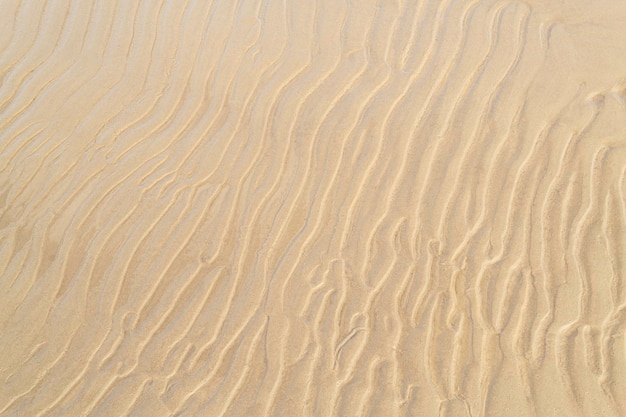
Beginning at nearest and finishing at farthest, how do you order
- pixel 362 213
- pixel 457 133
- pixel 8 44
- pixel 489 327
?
pixel 489 327
pixel 362 213
pixel 457 133
pixel 8 44

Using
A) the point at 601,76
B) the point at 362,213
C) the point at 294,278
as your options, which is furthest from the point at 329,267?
the point at 601,76

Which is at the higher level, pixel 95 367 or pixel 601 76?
pixel 601 76

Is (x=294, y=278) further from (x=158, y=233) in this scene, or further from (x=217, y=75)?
(x=217, y=75)

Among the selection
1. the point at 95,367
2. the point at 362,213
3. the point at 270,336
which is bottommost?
the point at 95,367

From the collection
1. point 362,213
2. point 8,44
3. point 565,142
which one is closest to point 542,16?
point 565,142

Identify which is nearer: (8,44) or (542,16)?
(542,16)

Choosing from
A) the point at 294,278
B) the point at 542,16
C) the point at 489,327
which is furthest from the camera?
the point at 542,16

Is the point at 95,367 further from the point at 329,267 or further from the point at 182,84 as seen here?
the point at 182,84
